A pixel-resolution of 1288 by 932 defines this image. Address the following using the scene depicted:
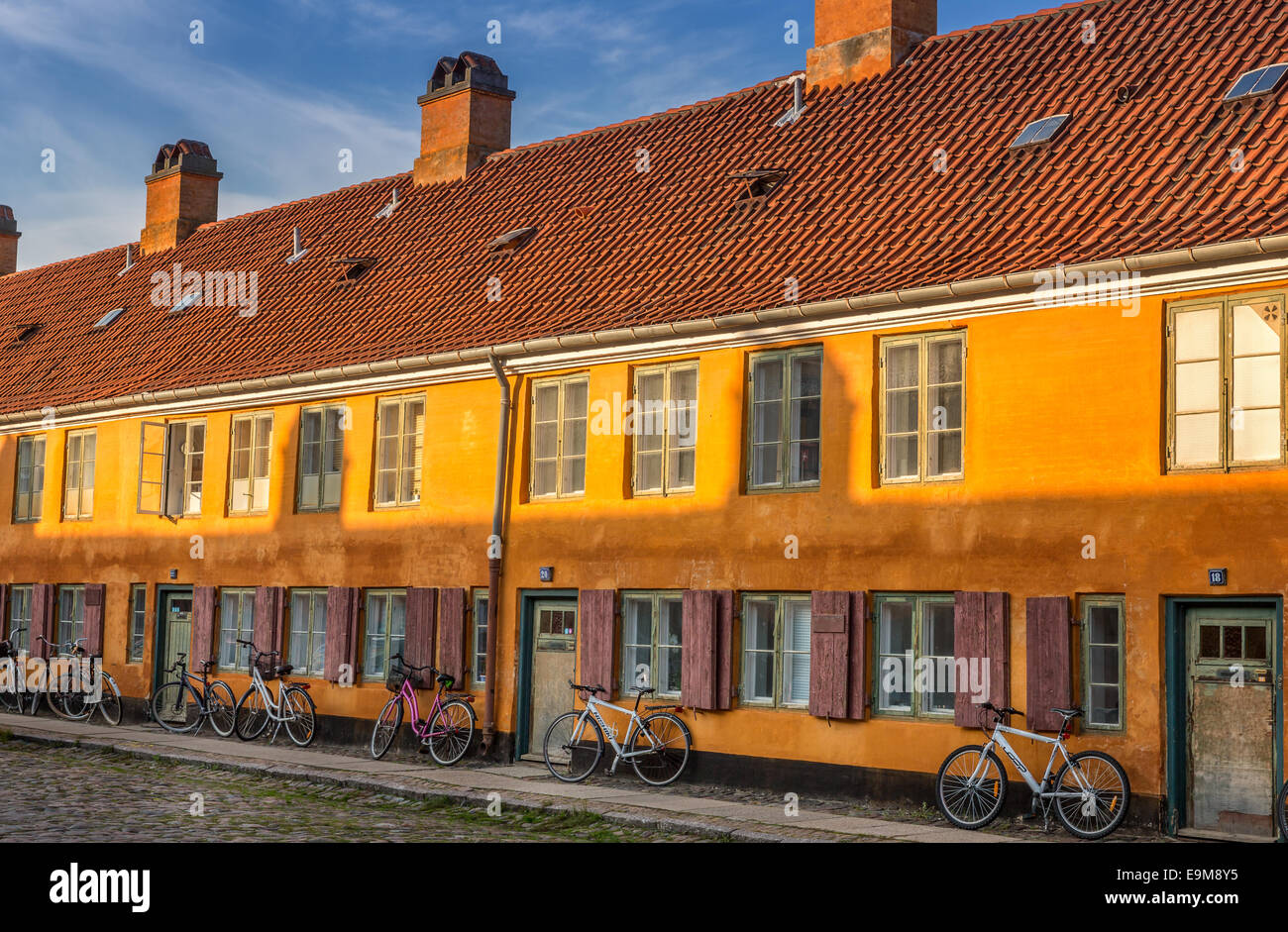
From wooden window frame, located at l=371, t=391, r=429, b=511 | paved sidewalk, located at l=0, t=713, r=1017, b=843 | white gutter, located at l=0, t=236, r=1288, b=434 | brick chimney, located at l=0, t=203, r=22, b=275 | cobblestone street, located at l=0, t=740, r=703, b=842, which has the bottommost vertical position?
cobblestone street, located at l=0, t=740, r=703, b=842

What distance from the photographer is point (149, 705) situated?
79.6 ft

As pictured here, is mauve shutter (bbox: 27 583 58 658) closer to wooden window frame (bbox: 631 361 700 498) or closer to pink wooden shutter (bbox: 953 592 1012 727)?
wooden window frame (bbox: 631 361 700 498)

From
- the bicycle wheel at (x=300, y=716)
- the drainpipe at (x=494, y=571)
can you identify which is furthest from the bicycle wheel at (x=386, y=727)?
the bicycle wheel at (x=300, y=716)

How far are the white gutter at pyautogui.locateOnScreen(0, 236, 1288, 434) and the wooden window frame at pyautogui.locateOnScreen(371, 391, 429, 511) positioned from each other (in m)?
0.24

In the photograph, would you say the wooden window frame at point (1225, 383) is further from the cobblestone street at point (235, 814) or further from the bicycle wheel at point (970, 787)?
the cobblestone street at point (235, 814)

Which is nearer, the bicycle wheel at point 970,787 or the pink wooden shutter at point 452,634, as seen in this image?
the bicycle wheel at point 970,787

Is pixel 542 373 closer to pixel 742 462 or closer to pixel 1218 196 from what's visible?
pixel 742 462

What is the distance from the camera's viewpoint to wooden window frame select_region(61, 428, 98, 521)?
2602cm

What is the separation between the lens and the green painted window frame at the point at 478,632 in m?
19.6

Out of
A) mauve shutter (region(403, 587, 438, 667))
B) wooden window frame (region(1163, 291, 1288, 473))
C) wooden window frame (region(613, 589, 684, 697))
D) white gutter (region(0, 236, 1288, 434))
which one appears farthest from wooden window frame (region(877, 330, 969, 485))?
mauve shutter (region(403, 587, 438, 667))

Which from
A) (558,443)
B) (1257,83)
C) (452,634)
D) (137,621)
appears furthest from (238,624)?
(1257,83)

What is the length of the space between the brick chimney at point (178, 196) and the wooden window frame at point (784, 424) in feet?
57.3

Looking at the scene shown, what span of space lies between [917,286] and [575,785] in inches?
241

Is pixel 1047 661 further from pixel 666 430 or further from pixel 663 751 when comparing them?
pixel 666 430
